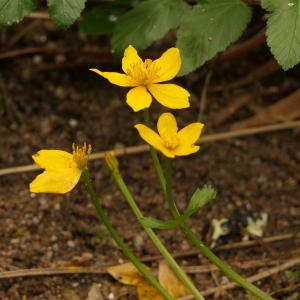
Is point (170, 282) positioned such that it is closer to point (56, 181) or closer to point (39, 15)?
point (56, 181)

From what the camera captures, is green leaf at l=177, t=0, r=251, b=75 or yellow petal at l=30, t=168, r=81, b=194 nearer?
yellow petal at l=30, t=168, r=81, b=194

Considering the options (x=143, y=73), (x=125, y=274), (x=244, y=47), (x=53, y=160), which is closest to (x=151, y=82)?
(x=143, y=73)

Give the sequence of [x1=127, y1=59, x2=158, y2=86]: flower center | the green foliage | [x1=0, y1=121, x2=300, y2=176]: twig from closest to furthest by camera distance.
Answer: [x1=127, y1=59, x2=158, y2=86]: flower center
the green foliage
[x1=0, y1=121, x2=300, y2=176]: twig

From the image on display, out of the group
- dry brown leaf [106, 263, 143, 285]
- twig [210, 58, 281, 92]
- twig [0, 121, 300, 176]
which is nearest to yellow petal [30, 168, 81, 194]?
dry brown leaf [106, 263, 143, 285]

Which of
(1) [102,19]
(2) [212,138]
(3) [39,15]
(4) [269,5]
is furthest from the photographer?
(3) [39,15]

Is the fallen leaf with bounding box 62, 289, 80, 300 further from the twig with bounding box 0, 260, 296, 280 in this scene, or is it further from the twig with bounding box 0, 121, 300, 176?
the twig with bounding box 0, 121, 300, 176

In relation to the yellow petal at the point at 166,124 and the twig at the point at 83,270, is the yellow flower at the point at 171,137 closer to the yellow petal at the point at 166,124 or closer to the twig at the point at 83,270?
the yellow petal at the point at 166,124

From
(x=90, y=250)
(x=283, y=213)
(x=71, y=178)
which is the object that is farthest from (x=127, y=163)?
(x=71, y=178)
